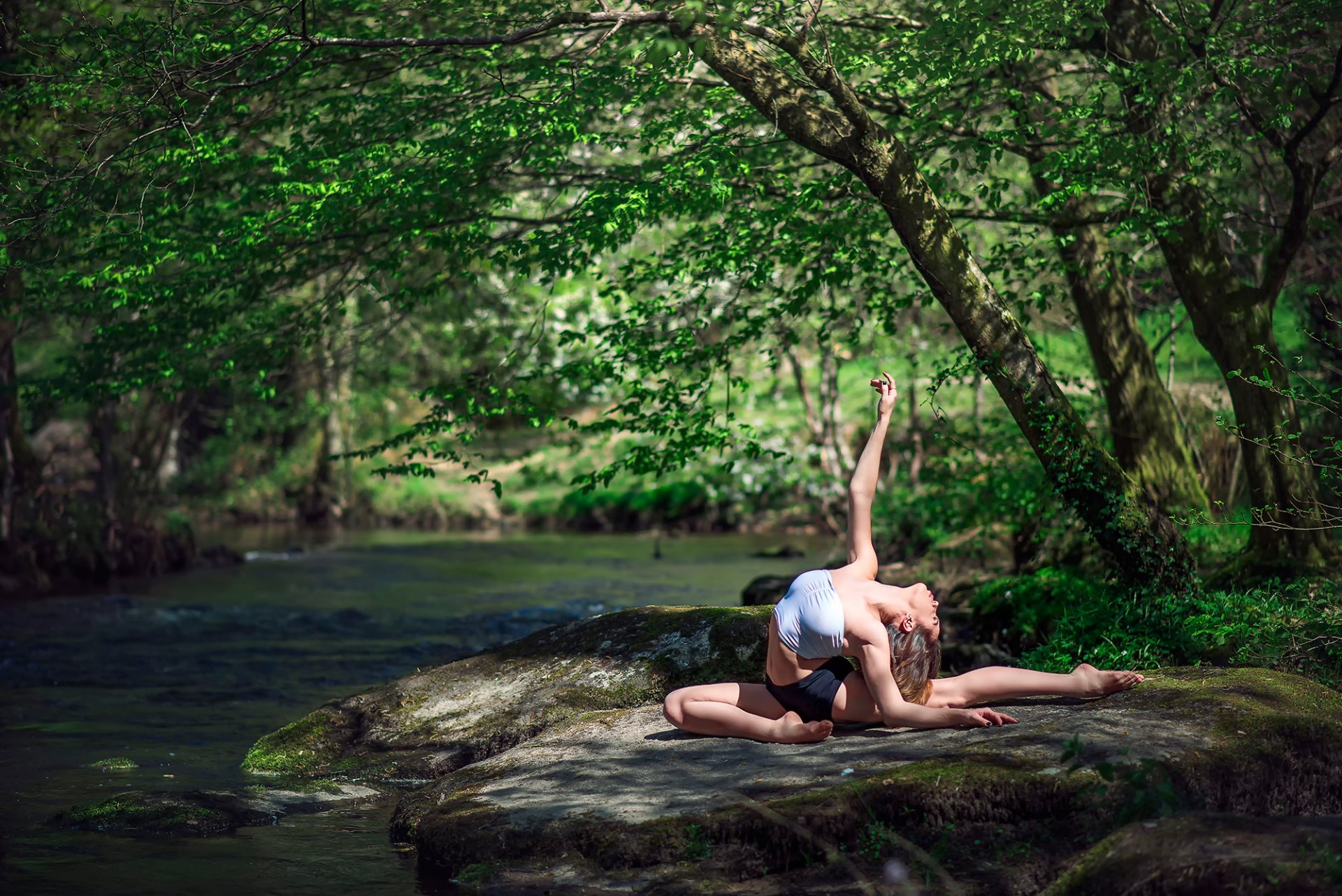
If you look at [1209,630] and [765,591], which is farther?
[765,591]

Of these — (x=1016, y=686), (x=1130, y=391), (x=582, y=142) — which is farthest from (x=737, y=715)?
(x=1130, y=391)

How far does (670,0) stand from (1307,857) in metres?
6.60

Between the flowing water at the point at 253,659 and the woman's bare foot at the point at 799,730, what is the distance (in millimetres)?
1815

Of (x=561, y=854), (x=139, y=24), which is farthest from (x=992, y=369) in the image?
(x=139, y=24)

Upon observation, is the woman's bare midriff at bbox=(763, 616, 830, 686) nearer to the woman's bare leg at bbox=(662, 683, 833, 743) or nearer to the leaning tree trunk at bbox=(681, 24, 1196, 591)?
the woman's bare leg at bbox=(662, 683, 833, 743)

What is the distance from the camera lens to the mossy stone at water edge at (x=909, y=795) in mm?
5305

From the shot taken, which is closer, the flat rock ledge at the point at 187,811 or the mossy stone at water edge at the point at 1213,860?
the mossy stone at water edge at the point at 1213,860

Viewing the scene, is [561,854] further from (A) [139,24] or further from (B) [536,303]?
(B) [536,303]

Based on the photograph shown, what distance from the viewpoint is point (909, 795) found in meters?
5.46

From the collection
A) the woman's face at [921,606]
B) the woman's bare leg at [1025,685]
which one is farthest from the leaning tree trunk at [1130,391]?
the woman's face at [921,606]

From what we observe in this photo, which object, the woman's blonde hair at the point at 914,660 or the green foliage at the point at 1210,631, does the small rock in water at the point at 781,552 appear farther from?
the woman's blonde hair at the point at 914,660

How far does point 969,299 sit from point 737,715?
3.91 m

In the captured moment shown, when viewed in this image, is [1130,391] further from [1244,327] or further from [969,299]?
[969,299]

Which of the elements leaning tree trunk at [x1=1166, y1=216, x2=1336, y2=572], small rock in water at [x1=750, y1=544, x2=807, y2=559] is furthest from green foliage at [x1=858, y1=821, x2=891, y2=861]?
small rock in water at [x1=750, y1=544, x2=807, y2=559]
